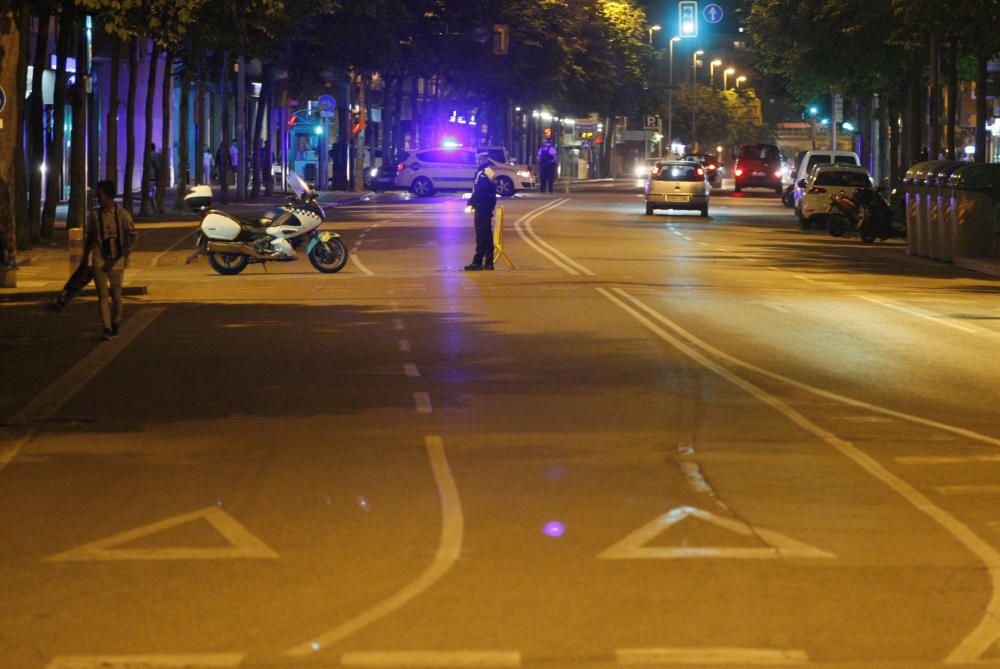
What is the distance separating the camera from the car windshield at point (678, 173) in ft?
175

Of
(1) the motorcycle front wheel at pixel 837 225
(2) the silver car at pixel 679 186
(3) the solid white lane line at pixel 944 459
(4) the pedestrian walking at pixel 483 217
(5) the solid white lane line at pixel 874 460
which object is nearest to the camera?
(5) the solid white lane line at pixel 874 460

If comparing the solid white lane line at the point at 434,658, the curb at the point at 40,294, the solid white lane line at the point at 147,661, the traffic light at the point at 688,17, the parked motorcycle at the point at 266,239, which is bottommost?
the solid white lane line at the point at 434,658

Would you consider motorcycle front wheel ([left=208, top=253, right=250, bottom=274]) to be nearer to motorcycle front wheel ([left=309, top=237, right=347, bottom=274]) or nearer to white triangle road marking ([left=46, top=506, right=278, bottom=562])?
motorcycle front wheel ([left=309, top=237, right=347, bottom=274])

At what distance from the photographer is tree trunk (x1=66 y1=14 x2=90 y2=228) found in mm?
33688

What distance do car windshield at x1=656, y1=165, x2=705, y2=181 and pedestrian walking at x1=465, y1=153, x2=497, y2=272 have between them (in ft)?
77.6

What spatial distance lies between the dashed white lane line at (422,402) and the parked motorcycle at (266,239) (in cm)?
1411

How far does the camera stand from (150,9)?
1152 inches

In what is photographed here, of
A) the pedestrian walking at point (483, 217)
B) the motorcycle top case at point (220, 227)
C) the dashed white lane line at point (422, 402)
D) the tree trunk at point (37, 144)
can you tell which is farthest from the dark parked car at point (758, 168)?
the dashed white lane line at point (422, 402)

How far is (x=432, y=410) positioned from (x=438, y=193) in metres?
59.0

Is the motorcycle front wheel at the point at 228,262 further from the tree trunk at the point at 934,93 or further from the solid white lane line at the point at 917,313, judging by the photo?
the tree trunk at the point at 934,93

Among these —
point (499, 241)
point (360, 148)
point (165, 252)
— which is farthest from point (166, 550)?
point (360, 148)

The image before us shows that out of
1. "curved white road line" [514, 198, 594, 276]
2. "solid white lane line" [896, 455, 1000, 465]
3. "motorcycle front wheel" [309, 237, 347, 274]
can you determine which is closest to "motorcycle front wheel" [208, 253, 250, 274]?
"motorcycle front wheel" [309, 237, 347, 274]

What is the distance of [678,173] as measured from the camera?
53.4 meters

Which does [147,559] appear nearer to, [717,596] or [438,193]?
[717,596]
